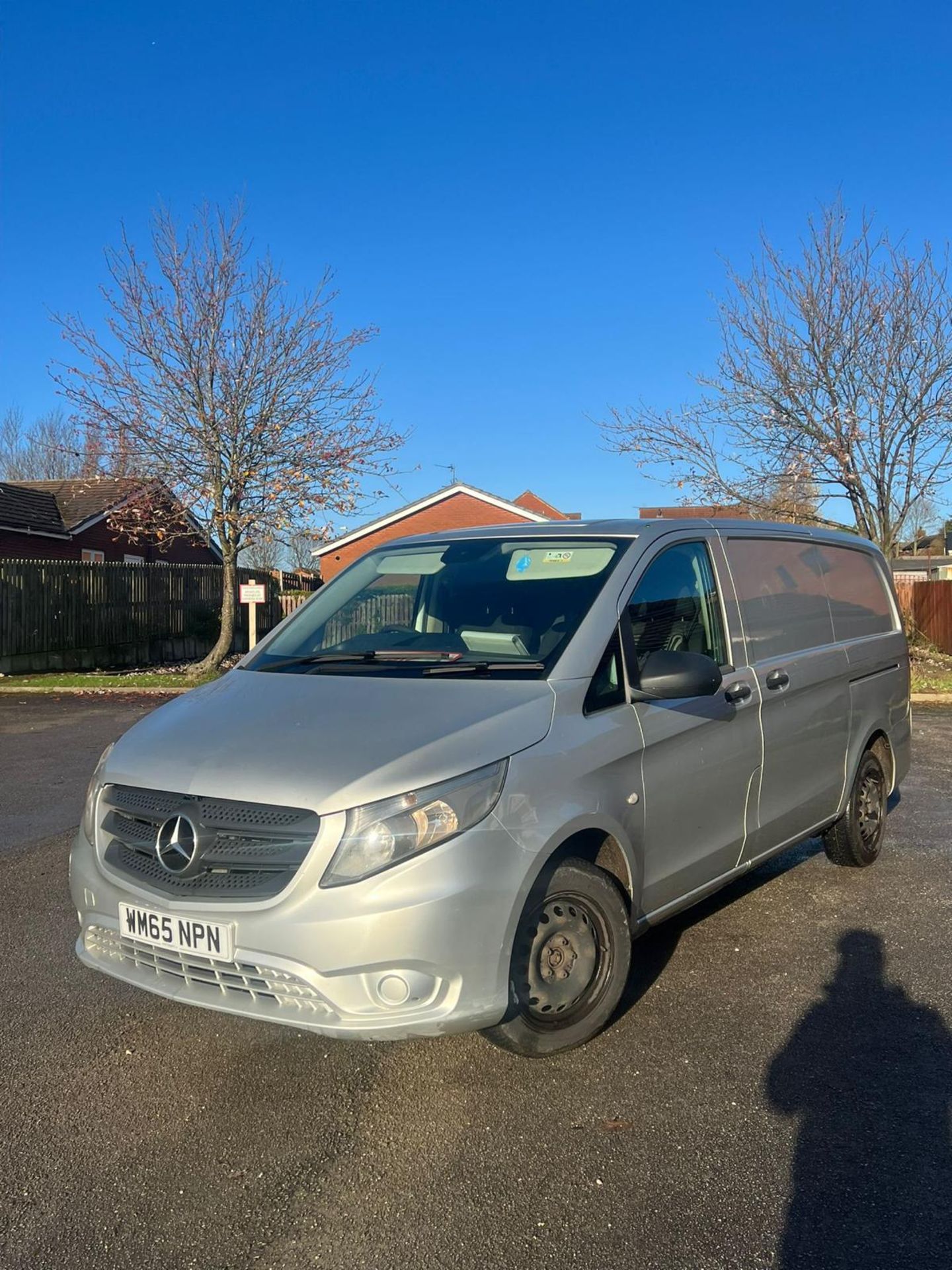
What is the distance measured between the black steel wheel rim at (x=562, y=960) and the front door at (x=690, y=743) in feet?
1.27

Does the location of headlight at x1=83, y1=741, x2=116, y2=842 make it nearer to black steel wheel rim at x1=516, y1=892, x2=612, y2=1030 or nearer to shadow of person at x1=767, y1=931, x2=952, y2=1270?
black steel wheel rim at x1=516, y1=892, x2=612, y2=1030

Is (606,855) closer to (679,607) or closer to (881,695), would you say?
(679,607)

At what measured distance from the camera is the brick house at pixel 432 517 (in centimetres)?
4238

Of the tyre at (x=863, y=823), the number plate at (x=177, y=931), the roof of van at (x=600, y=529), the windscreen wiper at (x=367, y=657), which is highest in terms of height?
the roof of van at (x=600, y=529)

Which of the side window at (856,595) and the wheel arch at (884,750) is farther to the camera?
the wheel arch at (884,750)

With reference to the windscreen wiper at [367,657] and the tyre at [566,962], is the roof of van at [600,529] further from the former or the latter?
the tyre at [566,962]

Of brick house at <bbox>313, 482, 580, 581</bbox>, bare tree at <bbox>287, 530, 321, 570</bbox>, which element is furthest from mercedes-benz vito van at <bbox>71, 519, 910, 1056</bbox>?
brick house at <bbox>313, 482, 580, 581</bbox>

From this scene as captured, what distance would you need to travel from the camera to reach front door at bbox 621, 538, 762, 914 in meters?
3.85

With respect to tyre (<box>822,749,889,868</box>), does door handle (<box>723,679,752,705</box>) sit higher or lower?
higher

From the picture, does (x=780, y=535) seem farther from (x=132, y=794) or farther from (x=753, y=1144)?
(x=132, y=794)

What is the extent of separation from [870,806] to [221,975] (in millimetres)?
4162

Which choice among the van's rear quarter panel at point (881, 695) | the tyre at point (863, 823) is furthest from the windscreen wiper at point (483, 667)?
the tyre at point (863, 823)

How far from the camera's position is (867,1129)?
309cm

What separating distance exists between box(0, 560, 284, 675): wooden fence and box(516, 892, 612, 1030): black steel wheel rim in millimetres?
18256
